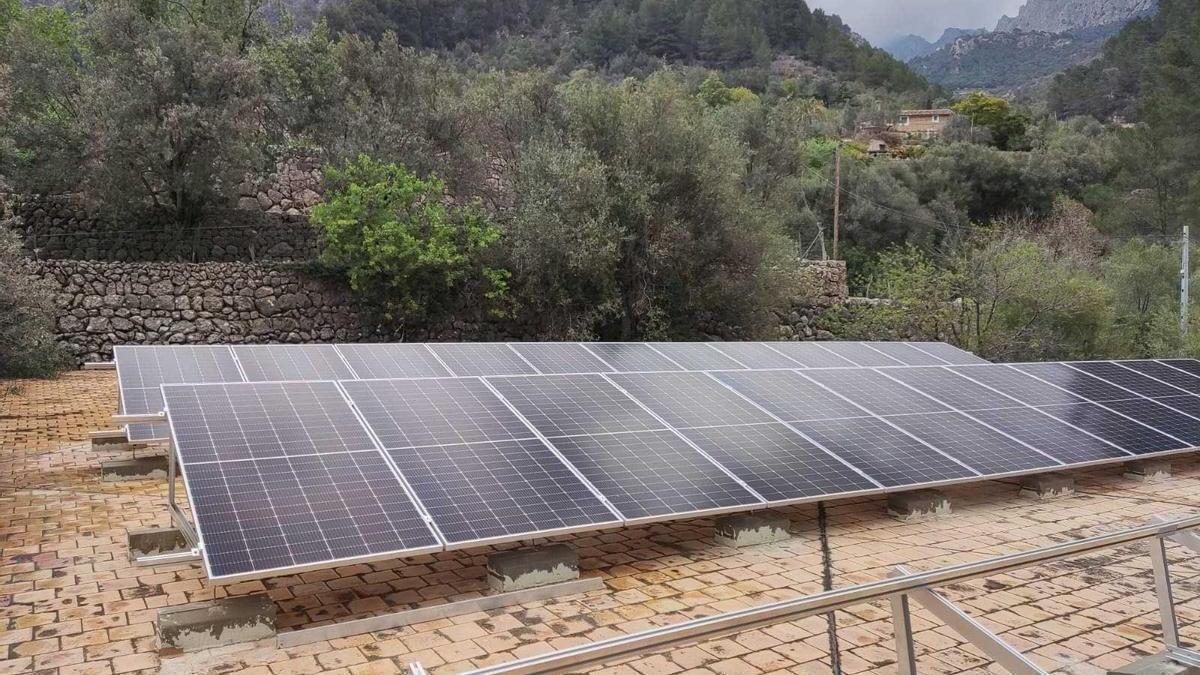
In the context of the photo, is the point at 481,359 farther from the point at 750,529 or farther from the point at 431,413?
the point at 750,529

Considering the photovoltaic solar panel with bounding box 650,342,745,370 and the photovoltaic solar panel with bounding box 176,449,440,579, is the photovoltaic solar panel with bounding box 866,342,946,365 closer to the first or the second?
the photovoltaic solar panel with bounding box 650,342,745,370

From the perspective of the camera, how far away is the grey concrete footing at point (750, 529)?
6.88 m

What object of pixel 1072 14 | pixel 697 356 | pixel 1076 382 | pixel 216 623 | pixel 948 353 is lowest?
pixel 1076 382

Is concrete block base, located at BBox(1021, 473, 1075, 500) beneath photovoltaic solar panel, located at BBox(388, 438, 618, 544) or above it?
beneath

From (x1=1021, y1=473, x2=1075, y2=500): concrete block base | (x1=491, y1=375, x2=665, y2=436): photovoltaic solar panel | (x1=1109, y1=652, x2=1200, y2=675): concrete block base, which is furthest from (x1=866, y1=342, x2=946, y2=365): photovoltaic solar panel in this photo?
(x1=1109, y1=652, x2=1200, y2=675): concrete block base

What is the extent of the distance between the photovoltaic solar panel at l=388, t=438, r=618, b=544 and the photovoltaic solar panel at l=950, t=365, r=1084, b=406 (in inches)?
248

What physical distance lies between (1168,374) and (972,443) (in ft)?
20.4

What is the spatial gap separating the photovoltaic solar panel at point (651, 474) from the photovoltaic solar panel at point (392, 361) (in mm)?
3327

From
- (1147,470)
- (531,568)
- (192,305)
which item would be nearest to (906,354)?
(1147,470)

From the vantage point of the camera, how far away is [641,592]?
5863 millimetres

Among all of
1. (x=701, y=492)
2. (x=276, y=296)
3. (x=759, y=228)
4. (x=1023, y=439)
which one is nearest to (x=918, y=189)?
(x=759, y=228)

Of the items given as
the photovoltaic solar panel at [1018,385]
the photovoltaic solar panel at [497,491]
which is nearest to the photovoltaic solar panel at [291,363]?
A: the photovoltaic solar panel at [497,491]

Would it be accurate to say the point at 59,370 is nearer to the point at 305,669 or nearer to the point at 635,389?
the point at 635,389

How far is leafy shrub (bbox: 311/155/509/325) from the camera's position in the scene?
1919 centimetres
